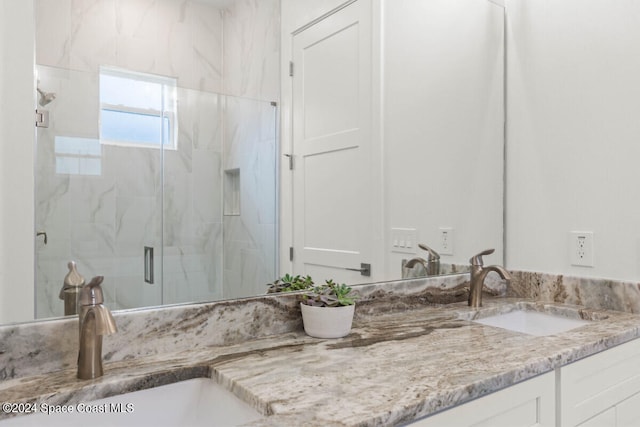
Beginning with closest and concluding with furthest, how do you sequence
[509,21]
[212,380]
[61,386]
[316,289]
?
[61,386] < [212,380] < [316,289] < [509,21]

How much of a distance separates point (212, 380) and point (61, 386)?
28 cm

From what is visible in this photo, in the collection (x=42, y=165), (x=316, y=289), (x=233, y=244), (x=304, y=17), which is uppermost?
(x=304, y=17)

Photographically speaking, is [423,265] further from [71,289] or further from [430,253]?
[71,289]

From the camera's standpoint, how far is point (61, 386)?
32.3 inches

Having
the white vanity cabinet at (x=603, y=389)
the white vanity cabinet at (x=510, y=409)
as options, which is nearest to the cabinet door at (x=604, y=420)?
the white vanity cabinet at (x=603, y=389)

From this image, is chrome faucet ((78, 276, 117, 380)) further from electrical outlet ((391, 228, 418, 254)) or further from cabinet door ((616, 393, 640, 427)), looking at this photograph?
cabinet door ((616, 393, 640, 427))

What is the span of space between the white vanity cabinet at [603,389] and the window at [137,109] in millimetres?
1076

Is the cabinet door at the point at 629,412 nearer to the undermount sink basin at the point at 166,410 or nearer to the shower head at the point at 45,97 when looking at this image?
the undermount sink basin at the point at 166,410

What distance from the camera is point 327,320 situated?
115cm

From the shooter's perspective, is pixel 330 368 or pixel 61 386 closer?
pixel 61 386

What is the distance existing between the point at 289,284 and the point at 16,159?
0.70m

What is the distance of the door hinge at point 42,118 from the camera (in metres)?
0.88

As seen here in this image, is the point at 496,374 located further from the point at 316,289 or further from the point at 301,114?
the point at 301,114

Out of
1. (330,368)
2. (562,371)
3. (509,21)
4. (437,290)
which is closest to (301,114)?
Answer: (330,368)
